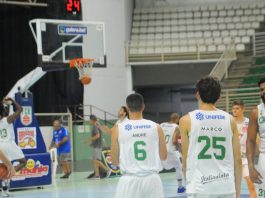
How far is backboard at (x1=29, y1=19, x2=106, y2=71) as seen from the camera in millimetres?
16156

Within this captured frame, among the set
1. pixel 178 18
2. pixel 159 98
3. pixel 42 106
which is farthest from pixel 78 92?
pixel 159 98

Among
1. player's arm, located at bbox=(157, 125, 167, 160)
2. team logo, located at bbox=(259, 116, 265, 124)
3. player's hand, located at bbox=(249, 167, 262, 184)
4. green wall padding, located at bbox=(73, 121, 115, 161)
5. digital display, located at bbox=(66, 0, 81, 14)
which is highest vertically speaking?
digital display, located at bbox=(66, 0, 81, 14)

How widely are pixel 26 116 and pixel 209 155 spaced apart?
33.9 ft

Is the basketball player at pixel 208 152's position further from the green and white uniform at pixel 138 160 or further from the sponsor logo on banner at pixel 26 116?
the sponsor logo on banner at pixel 26 116

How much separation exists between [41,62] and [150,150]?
1010 centimetres

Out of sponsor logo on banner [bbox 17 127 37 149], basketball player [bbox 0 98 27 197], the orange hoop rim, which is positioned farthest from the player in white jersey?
the orange hoop rim

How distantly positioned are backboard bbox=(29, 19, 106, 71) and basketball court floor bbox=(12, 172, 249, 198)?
307 centimetres

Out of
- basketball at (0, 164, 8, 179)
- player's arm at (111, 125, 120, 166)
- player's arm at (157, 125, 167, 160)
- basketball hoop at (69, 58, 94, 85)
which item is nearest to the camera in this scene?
player's arm at (111, 125, 120, 166)

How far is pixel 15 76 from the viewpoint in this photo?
28781mm

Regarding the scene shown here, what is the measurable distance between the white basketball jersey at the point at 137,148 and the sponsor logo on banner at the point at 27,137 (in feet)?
29.2

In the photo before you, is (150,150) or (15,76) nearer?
(150,150)

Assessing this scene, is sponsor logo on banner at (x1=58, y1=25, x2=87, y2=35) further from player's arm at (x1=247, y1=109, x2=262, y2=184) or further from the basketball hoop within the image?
player's arm at (x1=247, y1=109, x2=262, y2=184)

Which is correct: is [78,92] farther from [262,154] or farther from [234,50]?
[262,154]

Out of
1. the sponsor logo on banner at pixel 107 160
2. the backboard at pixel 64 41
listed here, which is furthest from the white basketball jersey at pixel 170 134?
the sponsor logo on banner at pixel 107 160
